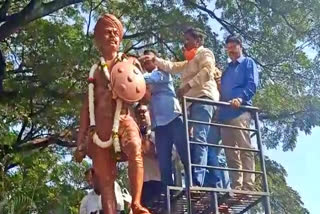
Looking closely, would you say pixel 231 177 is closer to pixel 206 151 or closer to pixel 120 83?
pixel 206 151

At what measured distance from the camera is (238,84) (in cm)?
585

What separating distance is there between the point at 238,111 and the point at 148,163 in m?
0.87

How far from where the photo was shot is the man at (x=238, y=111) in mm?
5571

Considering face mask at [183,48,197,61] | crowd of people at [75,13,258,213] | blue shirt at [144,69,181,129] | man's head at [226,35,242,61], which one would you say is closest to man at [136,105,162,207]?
crowd of people at [75,13,258,213]

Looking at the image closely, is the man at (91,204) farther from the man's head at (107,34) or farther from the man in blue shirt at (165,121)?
the man's head at (107,34)

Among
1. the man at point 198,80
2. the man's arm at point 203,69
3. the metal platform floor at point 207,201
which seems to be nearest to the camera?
the metal platform floor at point 207,201

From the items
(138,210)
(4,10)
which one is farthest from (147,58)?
(4,10)

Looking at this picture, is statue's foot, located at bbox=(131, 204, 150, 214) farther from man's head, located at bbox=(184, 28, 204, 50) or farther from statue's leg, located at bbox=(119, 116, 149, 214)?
man's head, located at bbox=(184, 28, 204, 50)

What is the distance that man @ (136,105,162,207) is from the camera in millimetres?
5387

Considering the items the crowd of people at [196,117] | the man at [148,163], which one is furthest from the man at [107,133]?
the man at [148,163]

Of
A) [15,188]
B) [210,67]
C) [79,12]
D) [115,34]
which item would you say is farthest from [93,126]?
[79,12]

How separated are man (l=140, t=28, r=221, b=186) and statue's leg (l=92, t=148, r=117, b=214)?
703mm

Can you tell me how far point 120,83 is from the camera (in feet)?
16.1

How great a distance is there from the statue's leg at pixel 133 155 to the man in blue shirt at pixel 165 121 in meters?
0.61
